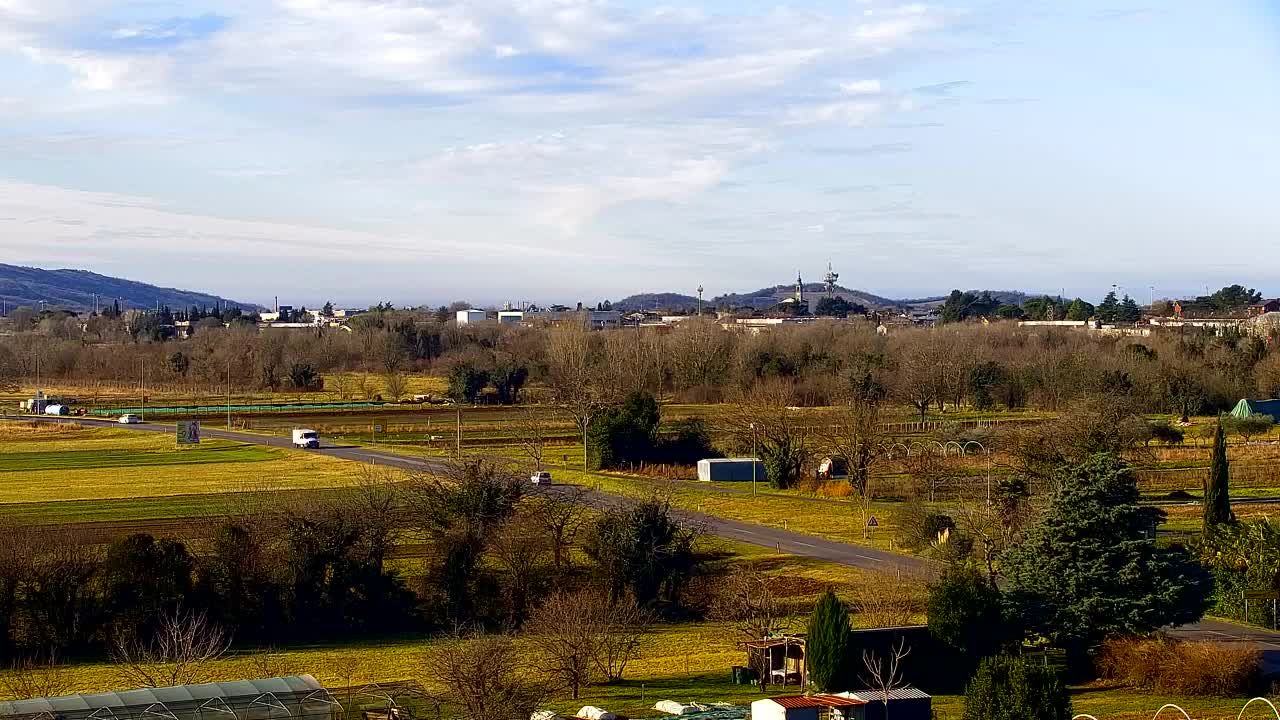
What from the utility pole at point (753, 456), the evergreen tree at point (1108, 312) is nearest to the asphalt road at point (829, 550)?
the utility pole at point (753, 456)

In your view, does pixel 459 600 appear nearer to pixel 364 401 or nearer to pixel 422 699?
pixel 422 699

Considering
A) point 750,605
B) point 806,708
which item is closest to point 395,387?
point 750,605

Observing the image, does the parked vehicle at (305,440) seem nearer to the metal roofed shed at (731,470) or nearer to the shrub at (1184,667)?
the metal roofed shed at (731,470)

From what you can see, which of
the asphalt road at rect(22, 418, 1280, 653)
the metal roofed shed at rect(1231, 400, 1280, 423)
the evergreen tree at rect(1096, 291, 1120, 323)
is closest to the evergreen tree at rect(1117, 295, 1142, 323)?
the evergreen tree at rect(1096, 291, 1120, 323)

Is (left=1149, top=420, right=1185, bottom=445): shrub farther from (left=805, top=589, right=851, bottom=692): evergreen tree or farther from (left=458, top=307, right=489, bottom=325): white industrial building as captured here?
(left=458, top=307, right=489, bottom=325): white industrial building

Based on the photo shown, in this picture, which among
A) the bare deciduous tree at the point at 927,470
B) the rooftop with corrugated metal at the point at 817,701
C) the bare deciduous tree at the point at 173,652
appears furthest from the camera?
the bare deciduous tree at the point at 927,470
